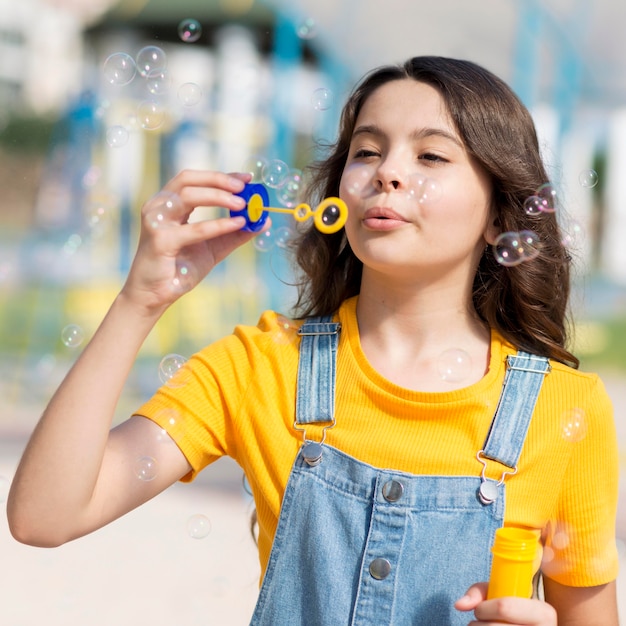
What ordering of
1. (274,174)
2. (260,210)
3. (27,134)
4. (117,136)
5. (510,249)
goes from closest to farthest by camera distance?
1. (260,210)
2. (510,249)
3. (274,174)
4. (117,136)
5. (27,134)

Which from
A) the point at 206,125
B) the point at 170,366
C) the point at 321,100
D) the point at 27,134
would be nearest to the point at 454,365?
the point at 170,366

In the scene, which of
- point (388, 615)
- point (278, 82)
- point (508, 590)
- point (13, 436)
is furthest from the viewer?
point (278, 82)

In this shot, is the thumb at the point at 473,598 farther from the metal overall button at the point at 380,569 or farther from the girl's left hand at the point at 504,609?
the metal overall button at the point at 380,569

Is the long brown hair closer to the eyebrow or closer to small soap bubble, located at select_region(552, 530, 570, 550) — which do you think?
the eyebrow

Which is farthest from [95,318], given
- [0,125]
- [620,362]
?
[620,362]

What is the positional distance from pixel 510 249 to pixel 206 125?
4.17 m

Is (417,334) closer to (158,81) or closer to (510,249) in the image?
(510,249)

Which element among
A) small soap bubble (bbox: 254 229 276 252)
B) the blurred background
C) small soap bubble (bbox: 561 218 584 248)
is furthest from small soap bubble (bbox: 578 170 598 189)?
the blurred background

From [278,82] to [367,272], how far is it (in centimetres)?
363

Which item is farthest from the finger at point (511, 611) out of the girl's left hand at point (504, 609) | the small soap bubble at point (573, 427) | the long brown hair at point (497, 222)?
the long brown hair at point (497, 222)

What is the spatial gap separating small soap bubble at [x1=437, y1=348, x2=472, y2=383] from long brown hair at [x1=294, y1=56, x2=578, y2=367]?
90mm

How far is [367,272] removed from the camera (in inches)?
51.7

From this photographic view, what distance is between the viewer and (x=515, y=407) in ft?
3.93

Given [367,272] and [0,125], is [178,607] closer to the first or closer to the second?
[367,272]
